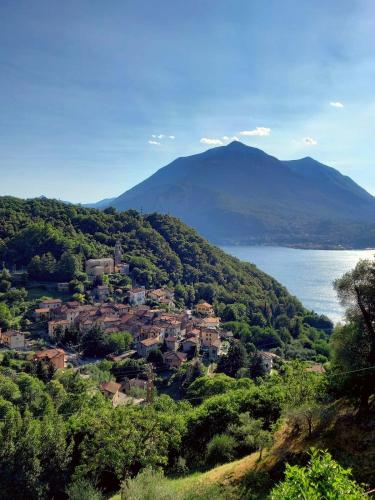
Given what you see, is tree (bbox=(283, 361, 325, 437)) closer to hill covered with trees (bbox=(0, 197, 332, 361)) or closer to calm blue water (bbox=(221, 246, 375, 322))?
hill covered with trees (bbox=(0, 197, 332, 361))

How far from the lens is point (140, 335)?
4797 centimetres

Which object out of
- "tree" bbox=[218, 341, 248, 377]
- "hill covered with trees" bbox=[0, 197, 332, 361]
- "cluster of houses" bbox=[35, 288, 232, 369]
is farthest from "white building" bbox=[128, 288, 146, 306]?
"tree" bbox=[218, 341, 248, 377]

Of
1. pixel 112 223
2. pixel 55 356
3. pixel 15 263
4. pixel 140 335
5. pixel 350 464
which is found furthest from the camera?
pixel 112 223

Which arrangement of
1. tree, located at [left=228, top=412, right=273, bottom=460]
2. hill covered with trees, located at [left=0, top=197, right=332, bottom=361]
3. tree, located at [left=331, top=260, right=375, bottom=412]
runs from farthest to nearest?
hill covered with trees, located at [left=0, top=197, right=332, bottom=361]
tree, located at [left=228, top=412, right=273, bottom=460]
tree, located at [left=331, top=260, right=375, bottom=412]

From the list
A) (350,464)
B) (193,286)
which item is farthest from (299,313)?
(350,464)

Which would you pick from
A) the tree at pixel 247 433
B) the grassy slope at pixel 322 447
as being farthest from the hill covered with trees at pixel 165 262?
the grassy slope at pixel 322 447

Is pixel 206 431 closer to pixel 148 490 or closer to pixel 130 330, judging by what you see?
pixel 148 490

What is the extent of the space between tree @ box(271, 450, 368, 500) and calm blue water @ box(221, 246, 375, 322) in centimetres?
5946

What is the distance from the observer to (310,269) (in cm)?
12206

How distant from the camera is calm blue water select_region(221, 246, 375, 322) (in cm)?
8581

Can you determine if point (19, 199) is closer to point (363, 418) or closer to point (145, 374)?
point (145, 374)

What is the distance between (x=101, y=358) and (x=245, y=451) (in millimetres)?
30258

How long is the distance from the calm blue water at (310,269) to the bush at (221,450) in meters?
50.8

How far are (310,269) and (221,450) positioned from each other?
113815 mm
